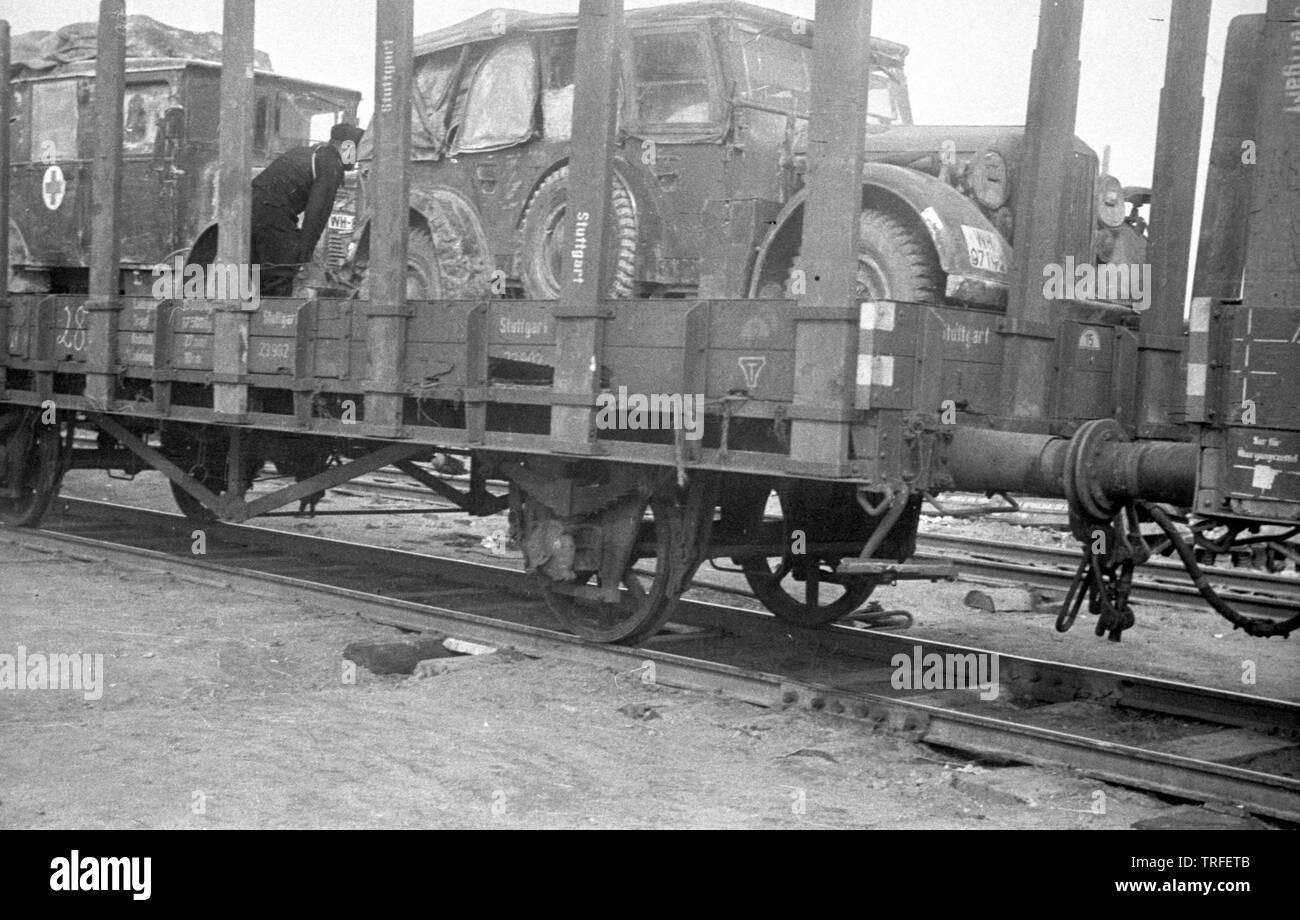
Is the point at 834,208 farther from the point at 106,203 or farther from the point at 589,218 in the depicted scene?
the point at 106,203

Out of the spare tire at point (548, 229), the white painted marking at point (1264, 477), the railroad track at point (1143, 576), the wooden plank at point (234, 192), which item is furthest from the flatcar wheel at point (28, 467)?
the white painted marking at point (1264, 477)

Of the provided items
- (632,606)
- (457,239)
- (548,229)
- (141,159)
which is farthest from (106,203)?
(632,606)

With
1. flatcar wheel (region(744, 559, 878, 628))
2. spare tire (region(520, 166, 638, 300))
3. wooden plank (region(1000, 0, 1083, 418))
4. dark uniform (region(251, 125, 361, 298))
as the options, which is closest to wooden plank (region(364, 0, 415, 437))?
spare tire (region(520, 166, 638, 300))

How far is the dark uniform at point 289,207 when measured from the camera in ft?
34.5

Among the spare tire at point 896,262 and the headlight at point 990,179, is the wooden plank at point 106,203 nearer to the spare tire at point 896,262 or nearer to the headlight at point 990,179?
the spare tire at point 896,262

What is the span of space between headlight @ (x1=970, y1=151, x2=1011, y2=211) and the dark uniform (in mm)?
4460

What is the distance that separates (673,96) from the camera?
9.16 metres

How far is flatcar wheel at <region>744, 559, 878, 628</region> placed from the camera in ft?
29.2

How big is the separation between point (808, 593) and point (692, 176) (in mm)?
2577

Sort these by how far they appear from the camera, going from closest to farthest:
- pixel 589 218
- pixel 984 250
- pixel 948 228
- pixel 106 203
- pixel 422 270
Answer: pixel 589 218 → pixel 948 228 → pixel 984 250 → pixel 422 270 → pixel 106 203

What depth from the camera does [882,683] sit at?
25.5 ft

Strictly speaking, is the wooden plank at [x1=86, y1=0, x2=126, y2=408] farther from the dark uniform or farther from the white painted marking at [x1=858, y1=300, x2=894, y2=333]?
the white painted marking at [x1=858, y1=300, x2=894, y2=333]

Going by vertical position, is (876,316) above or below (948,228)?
below

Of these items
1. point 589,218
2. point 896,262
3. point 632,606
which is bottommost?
point 632,606
